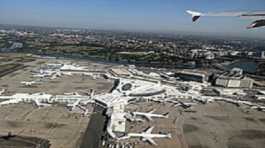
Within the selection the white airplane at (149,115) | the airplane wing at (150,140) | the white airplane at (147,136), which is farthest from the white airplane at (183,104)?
the airplane wing at (150,140)

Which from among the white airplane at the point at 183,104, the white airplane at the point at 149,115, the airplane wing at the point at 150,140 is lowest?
the white airplane at the point at 183,104

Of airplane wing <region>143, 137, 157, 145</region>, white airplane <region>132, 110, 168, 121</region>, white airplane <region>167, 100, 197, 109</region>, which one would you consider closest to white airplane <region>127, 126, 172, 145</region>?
airplane wing <region>143, 137, 157, 145</region>

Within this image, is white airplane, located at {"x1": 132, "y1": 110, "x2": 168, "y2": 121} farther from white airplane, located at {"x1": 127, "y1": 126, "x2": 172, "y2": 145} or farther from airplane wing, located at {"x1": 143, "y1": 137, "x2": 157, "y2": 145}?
airplane wing, located at {"x1": 143, "y1": 137, "x2": 157, "y2": 145}

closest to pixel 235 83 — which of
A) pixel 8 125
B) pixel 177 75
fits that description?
pixel 177 75

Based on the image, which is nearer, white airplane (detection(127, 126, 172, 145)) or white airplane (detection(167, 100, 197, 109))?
white airplane (detection(127, 126, 172, 145))

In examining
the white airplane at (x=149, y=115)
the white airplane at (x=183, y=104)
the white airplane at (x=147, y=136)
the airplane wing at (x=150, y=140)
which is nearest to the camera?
the airplane wing at (x=150, y=140)

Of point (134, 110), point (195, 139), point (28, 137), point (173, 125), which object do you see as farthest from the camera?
point (134, 110)

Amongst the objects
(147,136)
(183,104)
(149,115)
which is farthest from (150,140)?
(183,104)

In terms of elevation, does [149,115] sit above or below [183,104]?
above

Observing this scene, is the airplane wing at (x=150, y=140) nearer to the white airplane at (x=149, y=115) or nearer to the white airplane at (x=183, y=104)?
the white airplane at (x=149, y=115)

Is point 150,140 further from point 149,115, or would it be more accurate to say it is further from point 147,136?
point 149,115

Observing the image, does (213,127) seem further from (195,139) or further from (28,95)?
(28,95)
